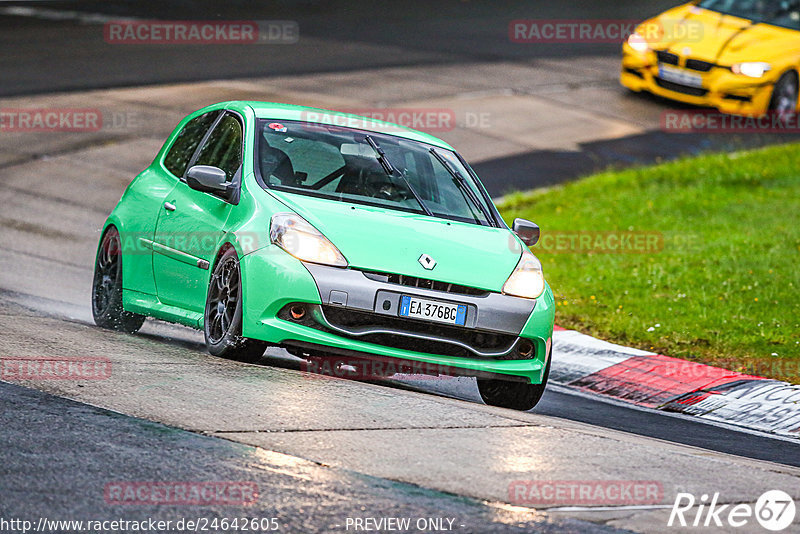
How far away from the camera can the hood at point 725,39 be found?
63.5 ft

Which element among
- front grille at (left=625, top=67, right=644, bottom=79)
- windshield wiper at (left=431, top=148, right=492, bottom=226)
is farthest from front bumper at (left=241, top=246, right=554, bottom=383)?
front grille at (left=625, top=67, right=644, bottom=79)

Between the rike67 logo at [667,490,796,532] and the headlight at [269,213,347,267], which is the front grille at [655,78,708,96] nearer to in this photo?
the headlight at [269,213,347,267]

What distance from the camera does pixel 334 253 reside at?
738cm

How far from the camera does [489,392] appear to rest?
833cm

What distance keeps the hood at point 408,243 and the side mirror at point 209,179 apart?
350 mm

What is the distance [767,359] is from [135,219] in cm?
477

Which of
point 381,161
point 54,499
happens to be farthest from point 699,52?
point 54,499

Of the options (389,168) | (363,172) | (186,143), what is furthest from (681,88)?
(363,172)

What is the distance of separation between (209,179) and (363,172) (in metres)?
0.99

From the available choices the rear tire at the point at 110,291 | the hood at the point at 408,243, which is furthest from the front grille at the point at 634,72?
the hood at the point at 408,243

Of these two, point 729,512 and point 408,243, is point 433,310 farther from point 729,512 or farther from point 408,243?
point 729,512

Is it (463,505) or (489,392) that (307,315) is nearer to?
(489,392)

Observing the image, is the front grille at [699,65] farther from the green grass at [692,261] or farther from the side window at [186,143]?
the side window at [186,143]

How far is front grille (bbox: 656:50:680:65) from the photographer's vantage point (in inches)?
770
